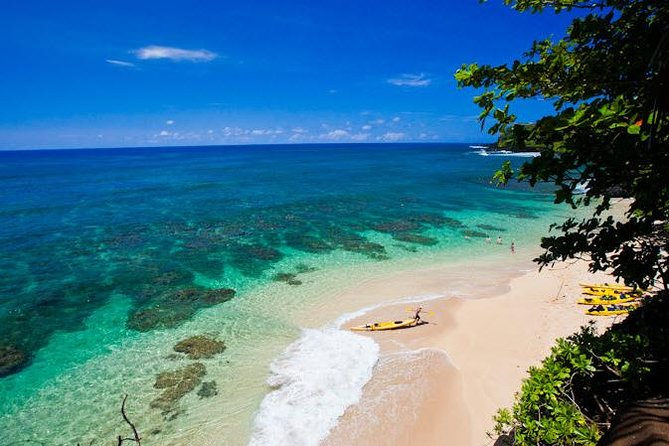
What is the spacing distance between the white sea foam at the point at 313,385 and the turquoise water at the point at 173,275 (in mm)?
764

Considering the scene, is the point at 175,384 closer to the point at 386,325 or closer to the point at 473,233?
the point at 386,325

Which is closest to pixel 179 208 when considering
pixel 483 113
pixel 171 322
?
pixel 171 322

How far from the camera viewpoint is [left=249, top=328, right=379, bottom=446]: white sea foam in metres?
13.1

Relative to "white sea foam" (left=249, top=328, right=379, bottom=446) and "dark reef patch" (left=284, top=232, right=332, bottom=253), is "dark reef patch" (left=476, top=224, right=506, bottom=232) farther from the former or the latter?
"white sea foam" (left=249, top=328, right=379, bottom=446)

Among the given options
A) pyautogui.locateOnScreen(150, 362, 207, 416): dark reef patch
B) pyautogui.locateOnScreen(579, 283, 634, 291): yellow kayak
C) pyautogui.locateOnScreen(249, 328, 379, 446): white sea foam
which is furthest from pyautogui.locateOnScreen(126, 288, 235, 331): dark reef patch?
pyautogui.locateOnScreen(579, 283, 634, 291): yellow kayak

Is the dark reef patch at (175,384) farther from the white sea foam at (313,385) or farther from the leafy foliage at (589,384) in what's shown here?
the leafy foliage at (589,384)

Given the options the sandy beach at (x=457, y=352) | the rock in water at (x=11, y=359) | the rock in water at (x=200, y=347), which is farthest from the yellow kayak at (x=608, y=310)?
the rock in water at (x=11, y=359)

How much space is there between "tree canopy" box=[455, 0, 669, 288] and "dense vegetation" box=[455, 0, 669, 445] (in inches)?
0.7

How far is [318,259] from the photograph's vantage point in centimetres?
3058

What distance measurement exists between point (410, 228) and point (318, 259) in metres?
13.6

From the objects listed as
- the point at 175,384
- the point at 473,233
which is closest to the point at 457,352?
the point at 175,384

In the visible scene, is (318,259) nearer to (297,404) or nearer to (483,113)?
(297,404)

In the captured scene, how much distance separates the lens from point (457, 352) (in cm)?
1731

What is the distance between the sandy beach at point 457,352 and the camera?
13.0 meters
